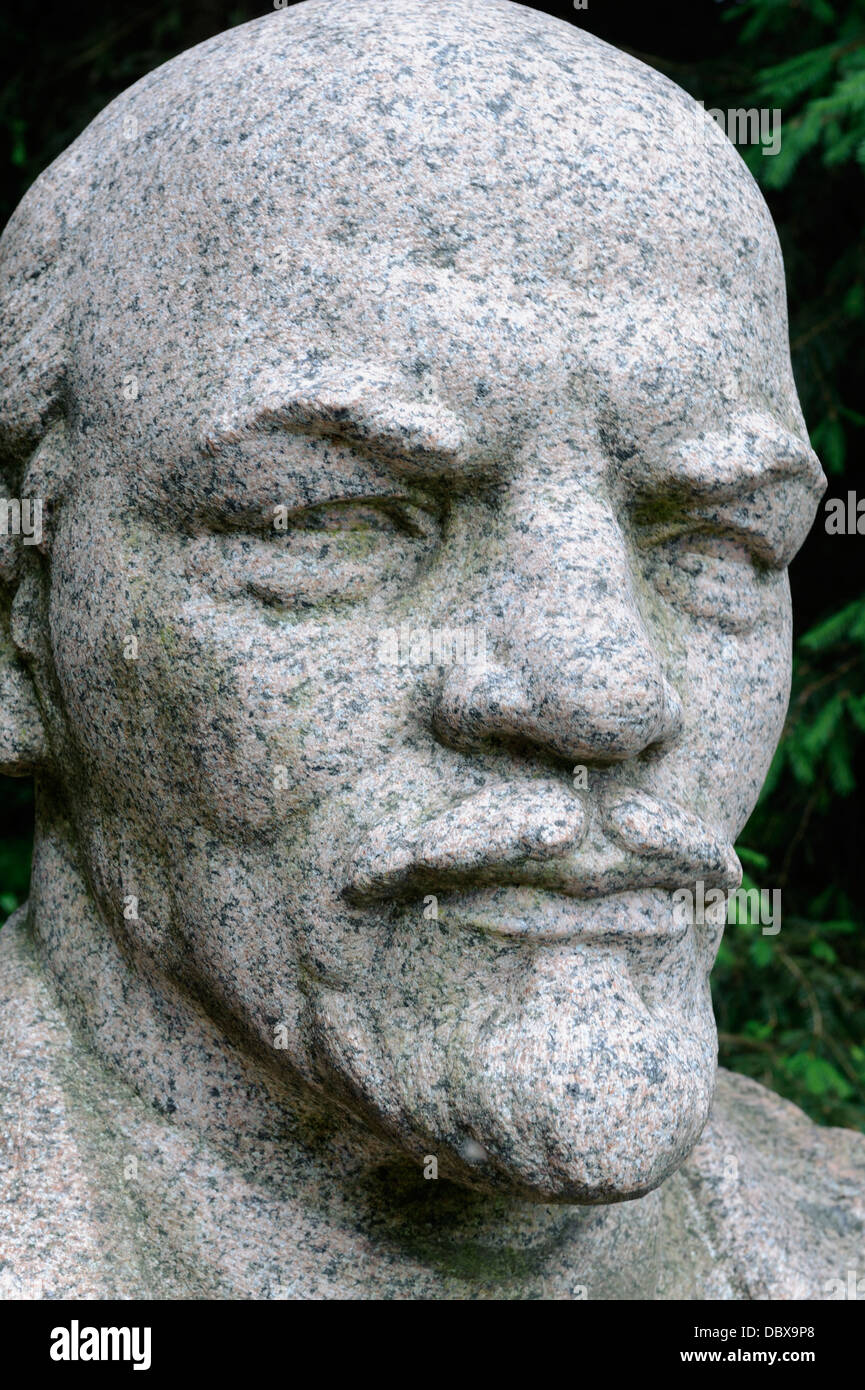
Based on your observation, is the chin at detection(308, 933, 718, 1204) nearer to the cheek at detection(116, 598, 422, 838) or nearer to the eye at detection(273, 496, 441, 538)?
the cheek at detection(116, 598, 422, 838)

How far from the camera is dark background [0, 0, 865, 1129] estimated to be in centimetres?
393

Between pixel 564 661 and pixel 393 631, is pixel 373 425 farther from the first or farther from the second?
pixel 564 661

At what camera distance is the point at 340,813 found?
203cm

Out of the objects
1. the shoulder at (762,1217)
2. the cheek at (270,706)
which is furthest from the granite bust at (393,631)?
the shoulder at (762,1217)

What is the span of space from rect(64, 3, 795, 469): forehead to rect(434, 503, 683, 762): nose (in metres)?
0.19

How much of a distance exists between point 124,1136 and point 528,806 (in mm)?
801

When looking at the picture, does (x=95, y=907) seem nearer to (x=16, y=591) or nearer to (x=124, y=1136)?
(x=124, y=1136)

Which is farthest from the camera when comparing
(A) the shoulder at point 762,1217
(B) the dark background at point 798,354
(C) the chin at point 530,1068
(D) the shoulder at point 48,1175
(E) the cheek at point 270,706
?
(B) the dark background at point 798,354

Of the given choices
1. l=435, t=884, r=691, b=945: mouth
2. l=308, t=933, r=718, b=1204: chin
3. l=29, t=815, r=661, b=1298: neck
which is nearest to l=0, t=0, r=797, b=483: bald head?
l=435, t=884, r=691, b=945: mouth

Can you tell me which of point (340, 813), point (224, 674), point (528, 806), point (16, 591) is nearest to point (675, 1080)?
point (528, 806)

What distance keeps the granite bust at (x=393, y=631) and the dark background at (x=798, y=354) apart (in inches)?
62.4

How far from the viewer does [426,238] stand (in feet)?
6.61

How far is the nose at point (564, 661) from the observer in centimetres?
194

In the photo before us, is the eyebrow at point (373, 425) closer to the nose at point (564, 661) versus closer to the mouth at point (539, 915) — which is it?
the nose at point (564, 661)
